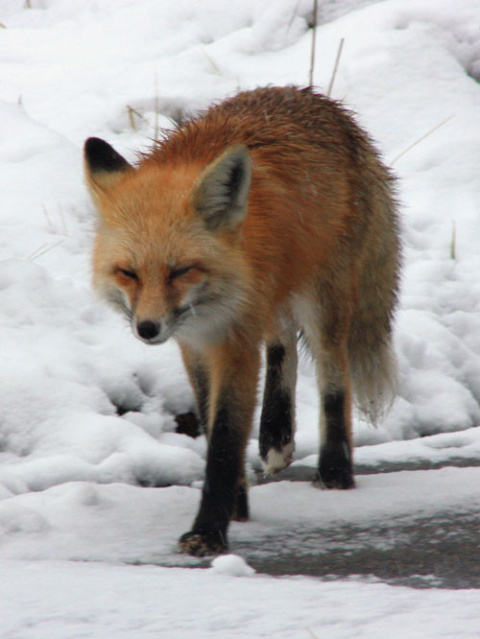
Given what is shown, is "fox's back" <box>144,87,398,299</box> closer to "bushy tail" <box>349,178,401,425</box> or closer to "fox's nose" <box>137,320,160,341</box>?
"bushy tail" <box>349,178,401,425</box>

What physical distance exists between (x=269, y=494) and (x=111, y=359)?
1.34 m

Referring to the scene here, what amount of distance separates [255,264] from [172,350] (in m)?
1.84

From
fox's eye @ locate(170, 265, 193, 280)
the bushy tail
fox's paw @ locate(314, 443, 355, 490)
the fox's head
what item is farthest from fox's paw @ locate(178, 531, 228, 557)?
the bushy tail

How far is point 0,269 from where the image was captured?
17.4 ft

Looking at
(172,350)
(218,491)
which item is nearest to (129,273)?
(218,491)

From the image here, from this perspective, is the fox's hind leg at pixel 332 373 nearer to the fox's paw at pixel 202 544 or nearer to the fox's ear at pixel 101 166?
the fox's paw at pixel 202 544

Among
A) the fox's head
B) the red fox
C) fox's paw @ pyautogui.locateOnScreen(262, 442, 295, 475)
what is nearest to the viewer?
the fox's head

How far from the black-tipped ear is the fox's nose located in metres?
0.81

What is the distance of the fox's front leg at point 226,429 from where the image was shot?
3.34 metres

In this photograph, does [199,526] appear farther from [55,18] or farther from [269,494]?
[55,18]

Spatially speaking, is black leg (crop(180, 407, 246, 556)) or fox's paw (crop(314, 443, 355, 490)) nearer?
black leg (crop(180, 407, 246, 556))

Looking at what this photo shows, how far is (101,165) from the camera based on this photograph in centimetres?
368

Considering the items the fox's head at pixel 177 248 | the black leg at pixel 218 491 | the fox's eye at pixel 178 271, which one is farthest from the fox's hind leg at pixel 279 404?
the fox's eye at pixel 178 271

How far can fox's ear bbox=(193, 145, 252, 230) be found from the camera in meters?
3.27
